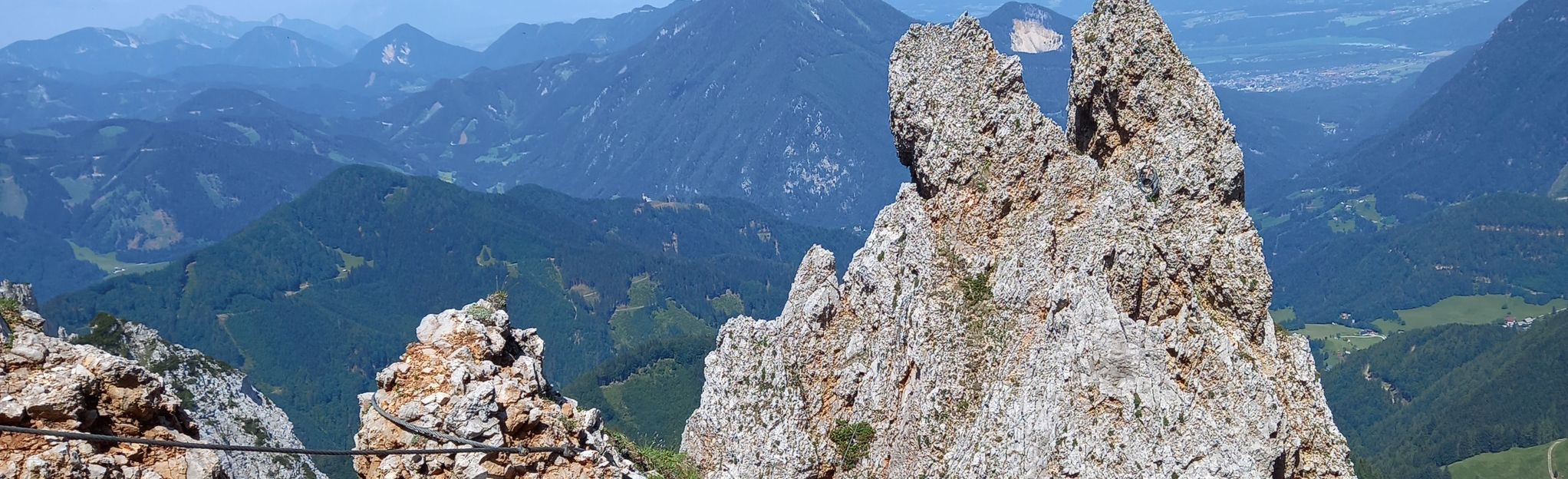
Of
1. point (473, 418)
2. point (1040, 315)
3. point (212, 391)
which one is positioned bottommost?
point (212, 391)

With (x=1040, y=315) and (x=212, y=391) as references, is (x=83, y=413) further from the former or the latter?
(x=212, y=391)

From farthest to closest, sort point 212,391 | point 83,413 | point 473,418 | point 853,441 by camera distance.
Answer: point 212,391 → point 853,441 → point 473,418 → point 83,413

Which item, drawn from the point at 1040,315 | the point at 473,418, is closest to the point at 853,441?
the point at 1040,315

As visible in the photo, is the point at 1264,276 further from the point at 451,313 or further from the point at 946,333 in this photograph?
the point at 451,313

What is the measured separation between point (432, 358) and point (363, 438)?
1563mm

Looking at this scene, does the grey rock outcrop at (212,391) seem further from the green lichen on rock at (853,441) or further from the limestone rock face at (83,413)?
the limestone rock face at (83,413)

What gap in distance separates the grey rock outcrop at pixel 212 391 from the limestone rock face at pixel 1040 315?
52.6m

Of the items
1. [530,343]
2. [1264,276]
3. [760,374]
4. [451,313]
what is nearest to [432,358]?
[451,313]

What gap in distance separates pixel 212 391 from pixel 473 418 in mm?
85557

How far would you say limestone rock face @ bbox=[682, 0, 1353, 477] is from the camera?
73.7 feet

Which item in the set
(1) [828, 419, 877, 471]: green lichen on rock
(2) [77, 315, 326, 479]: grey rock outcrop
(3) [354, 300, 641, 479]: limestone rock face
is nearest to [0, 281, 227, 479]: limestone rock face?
(3) [354, 300, 641, 479]: limestone rock face

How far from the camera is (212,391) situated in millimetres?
A: 88312

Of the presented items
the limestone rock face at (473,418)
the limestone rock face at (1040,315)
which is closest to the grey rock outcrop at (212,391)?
the limestone rock face at (1040,315)

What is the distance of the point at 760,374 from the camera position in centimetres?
2783
